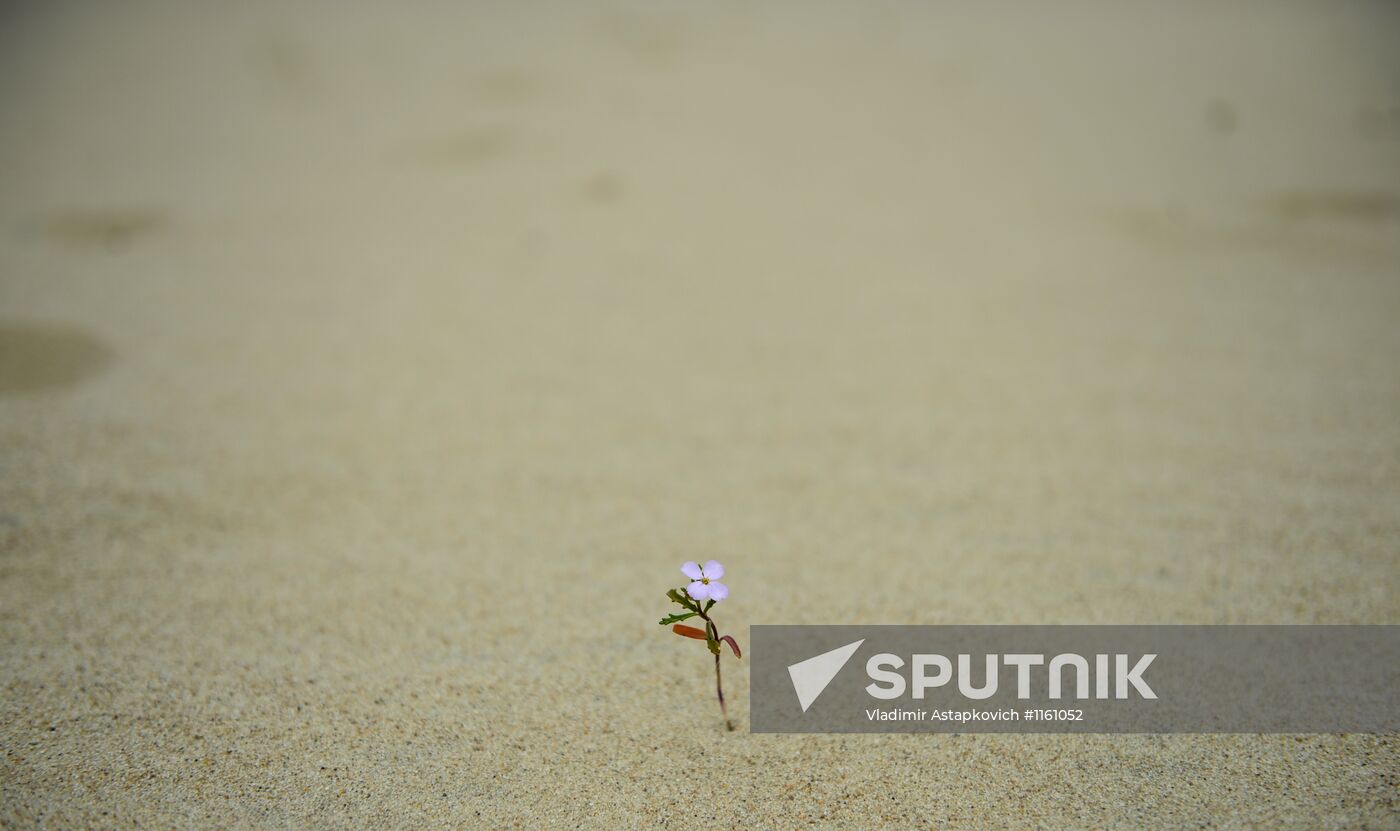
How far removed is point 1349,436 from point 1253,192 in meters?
2.02

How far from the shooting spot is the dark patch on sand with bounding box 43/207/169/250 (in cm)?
341

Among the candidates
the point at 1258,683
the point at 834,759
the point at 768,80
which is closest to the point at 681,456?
the point at 834,759

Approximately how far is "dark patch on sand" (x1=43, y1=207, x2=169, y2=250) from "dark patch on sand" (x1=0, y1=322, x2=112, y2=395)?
2.47 feet

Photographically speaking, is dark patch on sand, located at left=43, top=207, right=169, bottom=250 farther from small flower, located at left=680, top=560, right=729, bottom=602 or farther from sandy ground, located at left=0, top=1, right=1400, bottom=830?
small flower, located at left=680, top=560, right=729, bottom=602

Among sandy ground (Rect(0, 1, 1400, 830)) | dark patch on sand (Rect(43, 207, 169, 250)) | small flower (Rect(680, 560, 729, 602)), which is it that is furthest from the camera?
dark patch on sand (Rect(43, 207, 169, 250))

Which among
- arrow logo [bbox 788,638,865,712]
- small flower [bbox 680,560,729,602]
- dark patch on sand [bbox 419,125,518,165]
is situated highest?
dark patch on sand [bbox 419,125,518,165]

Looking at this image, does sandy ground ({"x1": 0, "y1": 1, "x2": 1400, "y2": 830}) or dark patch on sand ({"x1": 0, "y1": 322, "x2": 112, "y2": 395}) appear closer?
sandy ground ({"x1": 0, "y1": 1, "x2": 1400, "y2": 830})

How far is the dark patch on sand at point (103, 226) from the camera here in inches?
134


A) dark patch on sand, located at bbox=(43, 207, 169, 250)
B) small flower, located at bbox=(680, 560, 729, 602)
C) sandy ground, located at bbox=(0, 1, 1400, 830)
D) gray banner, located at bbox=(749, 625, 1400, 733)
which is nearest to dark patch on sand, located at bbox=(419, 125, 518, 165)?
sandy ground, located at bbox=(0, 1, 1400, 830)

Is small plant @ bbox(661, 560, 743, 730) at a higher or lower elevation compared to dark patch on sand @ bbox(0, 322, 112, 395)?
lower

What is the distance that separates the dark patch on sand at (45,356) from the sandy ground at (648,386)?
0.02m

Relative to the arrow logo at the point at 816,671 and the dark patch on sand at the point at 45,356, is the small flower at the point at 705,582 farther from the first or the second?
the dark patch on sand at the point at 45,356

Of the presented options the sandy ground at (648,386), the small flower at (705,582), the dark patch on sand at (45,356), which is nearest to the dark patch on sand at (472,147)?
the sandy ground at (648,386)

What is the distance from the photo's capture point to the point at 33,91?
14.5 ft
